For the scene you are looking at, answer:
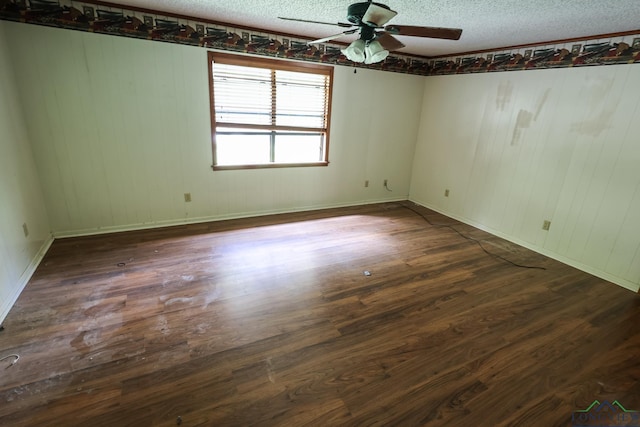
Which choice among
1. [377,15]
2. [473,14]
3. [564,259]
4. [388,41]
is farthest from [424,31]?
[564,259]

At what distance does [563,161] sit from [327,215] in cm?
287

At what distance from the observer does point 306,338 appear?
2.12 meters

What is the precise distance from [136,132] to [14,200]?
49.7 inches

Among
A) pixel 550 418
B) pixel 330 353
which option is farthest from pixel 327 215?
pixel 550 418

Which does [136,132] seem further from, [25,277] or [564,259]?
[564,259]

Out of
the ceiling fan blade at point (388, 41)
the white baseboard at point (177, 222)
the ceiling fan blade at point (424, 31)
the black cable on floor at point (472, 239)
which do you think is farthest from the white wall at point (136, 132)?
the ceiling fan blade at point (424, 31)

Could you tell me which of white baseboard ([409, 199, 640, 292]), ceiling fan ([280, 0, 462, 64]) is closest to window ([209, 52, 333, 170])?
ceiling fan ([280, 0, 462, 64])

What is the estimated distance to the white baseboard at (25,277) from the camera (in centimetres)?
221

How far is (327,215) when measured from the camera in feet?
14.9

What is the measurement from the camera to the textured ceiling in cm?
232

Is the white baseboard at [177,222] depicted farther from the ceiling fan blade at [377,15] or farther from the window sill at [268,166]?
the ceiling fan blade at [377,15]

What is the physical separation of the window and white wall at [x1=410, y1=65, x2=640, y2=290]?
195 cm

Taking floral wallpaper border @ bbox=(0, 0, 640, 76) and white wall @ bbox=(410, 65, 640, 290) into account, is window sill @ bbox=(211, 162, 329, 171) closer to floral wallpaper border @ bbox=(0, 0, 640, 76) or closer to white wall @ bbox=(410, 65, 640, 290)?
floral wallpaper border @ bbox=(0, 0, 640, 76)

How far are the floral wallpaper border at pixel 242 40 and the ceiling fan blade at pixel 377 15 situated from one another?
2.22 m
